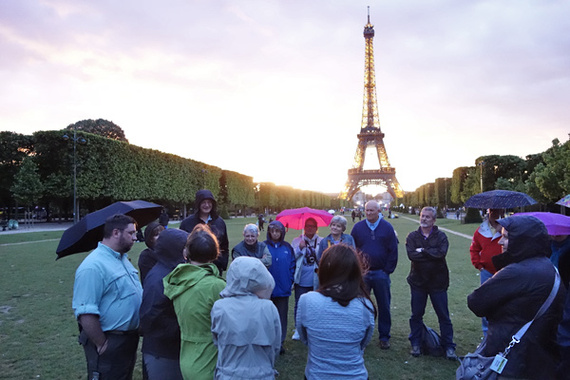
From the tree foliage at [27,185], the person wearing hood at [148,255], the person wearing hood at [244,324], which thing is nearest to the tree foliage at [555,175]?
the person wearing hood at [148,255]

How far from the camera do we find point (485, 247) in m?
5.28

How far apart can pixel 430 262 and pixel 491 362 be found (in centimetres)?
265

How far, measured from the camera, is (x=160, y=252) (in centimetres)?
292

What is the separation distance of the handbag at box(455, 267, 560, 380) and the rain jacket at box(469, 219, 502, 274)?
9.23ft

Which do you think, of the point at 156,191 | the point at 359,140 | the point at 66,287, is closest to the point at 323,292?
the point at 66,287

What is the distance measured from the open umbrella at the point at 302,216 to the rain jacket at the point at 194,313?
3748 mm

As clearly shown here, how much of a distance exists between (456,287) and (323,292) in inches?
319

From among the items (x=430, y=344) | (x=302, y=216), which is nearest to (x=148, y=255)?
(x=302, y=216)

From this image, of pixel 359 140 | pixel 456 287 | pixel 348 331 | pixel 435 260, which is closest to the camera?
pixel 348 331

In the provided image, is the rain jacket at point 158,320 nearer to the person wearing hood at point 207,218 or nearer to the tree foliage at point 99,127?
the person wearing hood at point 207,218

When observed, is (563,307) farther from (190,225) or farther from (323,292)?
(190,225)

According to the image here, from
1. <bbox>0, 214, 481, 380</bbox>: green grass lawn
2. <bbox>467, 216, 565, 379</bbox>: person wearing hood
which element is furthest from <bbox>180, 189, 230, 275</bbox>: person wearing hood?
<bbox>467, 216, 565, 379</bbox>: person wearing hood

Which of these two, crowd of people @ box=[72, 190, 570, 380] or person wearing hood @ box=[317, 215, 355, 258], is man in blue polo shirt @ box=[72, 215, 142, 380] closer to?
crowd of people @ box=[72, 190, 570, 380]

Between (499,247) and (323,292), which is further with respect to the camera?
(499,247)
